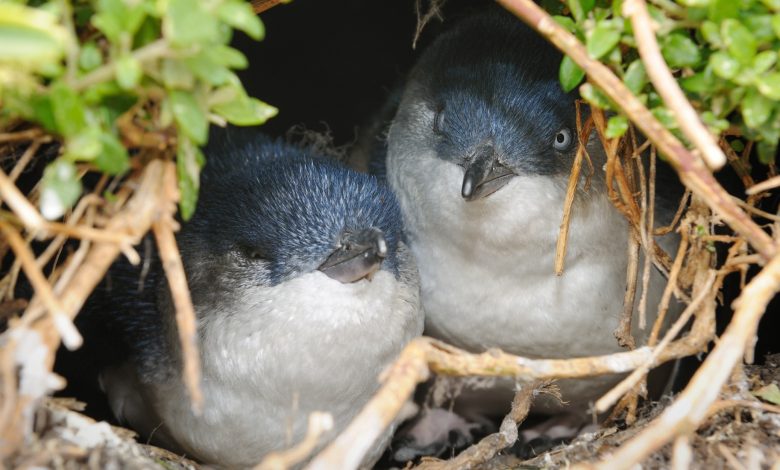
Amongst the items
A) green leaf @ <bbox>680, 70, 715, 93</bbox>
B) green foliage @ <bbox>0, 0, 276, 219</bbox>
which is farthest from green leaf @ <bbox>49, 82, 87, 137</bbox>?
green leaf @ <bbox>680, 70, 715, 93</bbox>

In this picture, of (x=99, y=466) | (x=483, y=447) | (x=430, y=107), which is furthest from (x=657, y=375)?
(x=99, y=466)

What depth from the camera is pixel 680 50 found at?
1523 millimetres

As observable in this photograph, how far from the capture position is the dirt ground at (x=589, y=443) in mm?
1455

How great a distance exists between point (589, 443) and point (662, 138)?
2.64 feet

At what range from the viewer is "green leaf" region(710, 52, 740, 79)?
4.70 ft

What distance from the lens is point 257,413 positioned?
6.63 ft

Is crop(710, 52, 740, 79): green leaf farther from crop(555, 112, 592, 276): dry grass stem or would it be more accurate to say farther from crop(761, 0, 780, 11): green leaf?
crop(555, 112, 592, 276): dry grass stem

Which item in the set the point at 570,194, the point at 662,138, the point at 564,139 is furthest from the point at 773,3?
the point at 564,139

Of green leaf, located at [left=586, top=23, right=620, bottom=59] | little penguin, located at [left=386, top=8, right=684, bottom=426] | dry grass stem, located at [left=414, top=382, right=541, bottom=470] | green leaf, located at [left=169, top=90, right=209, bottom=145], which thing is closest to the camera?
green leaf, located at [left=169, top=90, right=209, bottom=145]

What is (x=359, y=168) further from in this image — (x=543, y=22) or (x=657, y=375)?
(x=543, y=22)

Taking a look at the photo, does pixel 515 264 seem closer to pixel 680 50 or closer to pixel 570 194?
pixel 570 194

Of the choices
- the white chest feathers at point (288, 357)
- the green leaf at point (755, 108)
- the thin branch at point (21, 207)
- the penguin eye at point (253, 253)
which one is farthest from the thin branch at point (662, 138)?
the thin branch at point (21, 207)

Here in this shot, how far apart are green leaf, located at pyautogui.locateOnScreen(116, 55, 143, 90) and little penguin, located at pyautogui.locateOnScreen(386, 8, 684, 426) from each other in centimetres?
96

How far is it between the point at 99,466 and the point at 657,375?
75.0 inches
